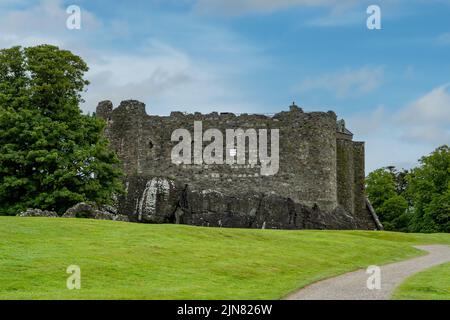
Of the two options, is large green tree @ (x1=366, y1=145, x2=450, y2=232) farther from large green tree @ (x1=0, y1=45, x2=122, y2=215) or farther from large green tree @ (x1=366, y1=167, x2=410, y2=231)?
large green tree @ (x1=0, y1=45, x2=122, y2=215)

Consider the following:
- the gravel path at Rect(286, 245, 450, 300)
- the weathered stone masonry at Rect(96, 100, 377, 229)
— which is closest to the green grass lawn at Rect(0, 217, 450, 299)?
the gravel path at Rect(286, 245, 450, 300)

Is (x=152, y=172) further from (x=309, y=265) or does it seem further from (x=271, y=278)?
(x=271, y=278)

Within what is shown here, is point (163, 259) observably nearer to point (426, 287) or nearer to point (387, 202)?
point (426, 287)

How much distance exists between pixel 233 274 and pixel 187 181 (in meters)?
31.8

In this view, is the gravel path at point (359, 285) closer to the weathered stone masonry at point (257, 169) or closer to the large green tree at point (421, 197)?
the weathered stone masonry at point (257, 169)

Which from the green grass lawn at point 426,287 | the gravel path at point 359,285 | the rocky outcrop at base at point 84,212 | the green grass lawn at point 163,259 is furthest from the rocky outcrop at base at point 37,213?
the green grass lawn at point 426,287

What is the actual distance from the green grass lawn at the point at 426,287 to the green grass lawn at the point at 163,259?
9.16 ft

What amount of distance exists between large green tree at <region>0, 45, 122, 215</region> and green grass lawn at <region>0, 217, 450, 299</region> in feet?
22.1

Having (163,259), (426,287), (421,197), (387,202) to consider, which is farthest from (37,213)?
(387,202)

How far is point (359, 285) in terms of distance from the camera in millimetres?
24406

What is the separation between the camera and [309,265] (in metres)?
29.6

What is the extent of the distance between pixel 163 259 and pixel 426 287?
336 inches

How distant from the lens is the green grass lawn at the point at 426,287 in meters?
22.0
